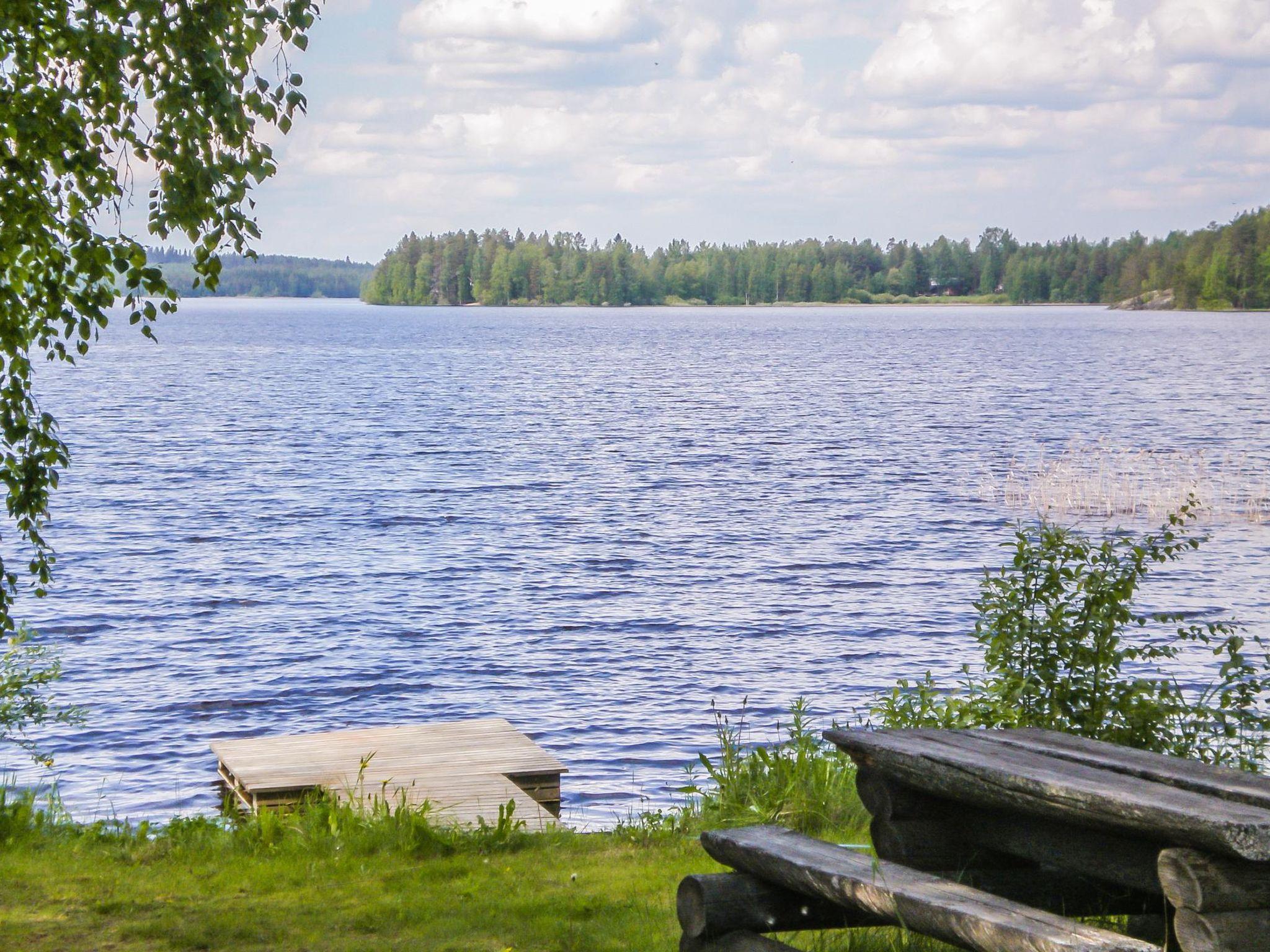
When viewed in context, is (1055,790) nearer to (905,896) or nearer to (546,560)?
(905,896)

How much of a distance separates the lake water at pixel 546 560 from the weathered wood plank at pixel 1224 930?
983 cm

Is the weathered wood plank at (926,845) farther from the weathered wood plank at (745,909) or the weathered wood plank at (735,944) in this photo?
the weathered wood plank at (735,944)

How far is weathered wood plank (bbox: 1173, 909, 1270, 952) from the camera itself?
383cm

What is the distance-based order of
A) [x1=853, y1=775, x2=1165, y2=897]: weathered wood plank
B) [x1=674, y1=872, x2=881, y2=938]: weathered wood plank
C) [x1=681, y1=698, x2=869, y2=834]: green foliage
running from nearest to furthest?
[x1=853, y1=775, x2=1165, y2=897]: weathered wood plank, [x1=674, y1=872, x2=881, y2=938]: weathered wood plank, [x1=681, y1=698, x2=869, y2=834]: green foliage

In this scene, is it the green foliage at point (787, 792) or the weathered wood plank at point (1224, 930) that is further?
the green foliage at point (787, 792)

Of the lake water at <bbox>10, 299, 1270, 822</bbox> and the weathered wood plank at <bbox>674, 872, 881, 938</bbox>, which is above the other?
the weathered wood plank at <bbox>674, 872, 881, 938</bbox>

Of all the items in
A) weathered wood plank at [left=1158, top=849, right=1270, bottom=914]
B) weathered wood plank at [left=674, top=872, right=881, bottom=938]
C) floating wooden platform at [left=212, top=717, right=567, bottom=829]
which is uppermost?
weathered wood plank at [left=1158, top=849, right=1270, bottom=914]

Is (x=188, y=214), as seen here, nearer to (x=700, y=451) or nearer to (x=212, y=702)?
(x=212, y=702)

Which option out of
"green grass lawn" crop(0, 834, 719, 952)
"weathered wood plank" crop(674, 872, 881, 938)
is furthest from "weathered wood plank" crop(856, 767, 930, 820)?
"green grass lawn" crop(0, 834, 719, 952)

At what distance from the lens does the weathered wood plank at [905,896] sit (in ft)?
13.0

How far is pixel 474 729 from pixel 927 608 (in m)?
13.0

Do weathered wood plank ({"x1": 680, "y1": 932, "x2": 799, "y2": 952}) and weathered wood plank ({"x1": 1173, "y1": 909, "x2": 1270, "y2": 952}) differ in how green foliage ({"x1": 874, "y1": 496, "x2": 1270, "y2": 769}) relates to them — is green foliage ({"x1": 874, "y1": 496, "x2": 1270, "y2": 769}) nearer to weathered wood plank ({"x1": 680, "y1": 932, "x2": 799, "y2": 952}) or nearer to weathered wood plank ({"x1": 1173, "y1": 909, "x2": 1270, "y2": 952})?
weathered wood plank ({"x1": 680, "y1": 932, "x2": 799, "y2": 952})

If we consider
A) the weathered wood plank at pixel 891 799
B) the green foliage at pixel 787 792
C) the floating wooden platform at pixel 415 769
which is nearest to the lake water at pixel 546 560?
the floating wooden platform at pixel 415 769

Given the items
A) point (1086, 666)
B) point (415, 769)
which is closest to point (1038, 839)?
point (1086, 666)
